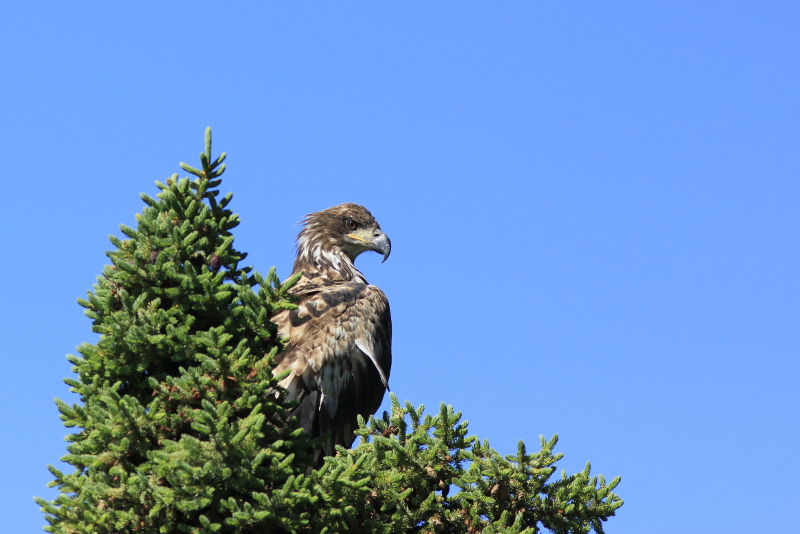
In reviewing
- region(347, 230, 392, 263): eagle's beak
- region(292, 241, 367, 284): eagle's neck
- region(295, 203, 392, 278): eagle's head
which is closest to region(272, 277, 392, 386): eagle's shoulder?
region(292, 241, 367, 284): eagle's neck

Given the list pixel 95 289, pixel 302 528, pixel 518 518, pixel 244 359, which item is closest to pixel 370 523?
pixel 302 528

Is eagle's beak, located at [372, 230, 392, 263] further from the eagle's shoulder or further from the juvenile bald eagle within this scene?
the eagle's shoulder

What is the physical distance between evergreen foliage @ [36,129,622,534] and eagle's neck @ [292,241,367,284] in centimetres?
373

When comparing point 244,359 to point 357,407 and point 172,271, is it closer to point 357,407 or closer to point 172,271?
point 172,271

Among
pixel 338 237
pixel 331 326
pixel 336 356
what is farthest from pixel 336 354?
pixel 338 237

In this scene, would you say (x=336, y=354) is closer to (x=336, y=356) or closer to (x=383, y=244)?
(x=336, y=356)

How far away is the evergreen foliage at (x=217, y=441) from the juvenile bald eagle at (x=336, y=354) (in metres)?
1.50

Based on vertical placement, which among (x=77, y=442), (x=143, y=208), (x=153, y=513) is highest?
(x=143, y=208)

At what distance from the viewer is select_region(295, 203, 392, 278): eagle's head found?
32.2 feet

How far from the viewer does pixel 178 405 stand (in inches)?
193

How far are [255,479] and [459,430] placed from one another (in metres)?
1.59

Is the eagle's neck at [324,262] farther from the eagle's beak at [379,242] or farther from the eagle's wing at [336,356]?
the eagle's wing at [336,356]

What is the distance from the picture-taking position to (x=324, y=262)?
9742 mm

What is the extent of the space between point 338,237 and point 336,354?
98.9 inches
